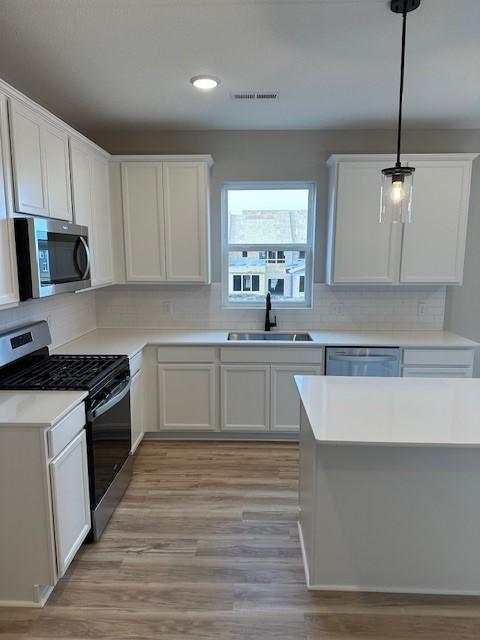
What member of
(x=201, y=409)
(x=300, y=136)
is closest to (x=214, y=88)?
(x=300, y=136)

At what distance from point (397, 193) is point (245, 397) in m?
2.09

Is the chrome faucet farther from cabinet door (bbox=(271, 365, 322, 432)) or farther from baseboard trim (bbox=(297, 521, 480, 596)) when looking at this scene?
baseboard trim (bbox=(297, 521, 480, 596))

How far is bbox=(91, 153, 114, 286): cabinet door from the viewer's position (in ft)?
10.4

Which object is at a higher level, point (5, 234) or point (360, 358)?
point (5, 234)

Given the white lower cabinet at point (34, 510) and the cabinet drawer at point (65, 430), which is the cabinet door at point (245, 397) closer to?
the cabinet drawer at point (65, 430)

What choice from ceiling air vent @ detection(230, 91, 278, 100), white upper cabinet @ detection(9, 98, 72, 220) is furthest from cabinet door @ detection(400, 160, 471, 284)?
white upper cabinet @ detection(9, 98, 72, 220)

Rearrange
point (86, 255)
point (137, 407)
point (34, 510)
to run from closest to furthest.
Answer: point (34, 510) < point (86, 255) < point (137, 407)

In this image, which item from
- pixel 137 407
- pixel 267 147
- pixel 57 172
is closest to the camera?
pixel 57 172

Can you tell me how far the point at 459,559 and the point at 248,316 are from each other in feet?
8.28

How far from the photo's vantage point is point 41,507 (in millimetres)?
1798

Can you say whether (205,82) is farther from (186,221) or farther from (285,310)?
(285,310)

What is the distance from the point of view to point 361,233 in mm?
3473

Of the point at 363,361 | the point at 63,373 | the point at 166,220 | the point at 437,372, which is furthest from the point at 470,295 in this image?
the point at 63,373

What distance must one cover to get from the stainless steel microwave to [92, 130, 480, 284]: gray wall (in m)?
1.40
